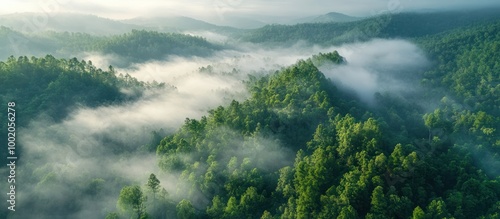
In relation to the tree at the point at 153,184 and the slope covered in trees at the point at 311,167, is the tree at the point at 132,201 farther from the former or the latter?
the slope covered in trees at the point at 311,167

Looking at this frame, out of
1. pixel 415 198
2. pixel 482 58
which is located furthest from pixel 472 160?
pixel 482 58

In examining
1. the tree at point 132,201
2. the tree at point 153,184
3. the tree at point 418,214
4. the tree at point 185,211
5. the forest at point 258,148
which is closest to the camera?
the tree at point 418,214

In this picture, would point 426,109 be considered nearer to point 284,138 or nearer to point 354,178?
point 284,138

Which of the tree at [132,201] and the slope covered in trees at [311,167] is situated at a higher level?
the slope covered in trees at [311,167]

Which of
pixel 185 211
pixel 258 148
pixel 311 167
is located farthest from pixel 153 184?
pixel 311 167

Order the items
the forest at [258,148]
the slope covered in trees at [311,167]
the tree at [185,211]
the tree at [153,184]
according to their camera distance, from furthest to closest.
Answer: the tree at [185,211], the tree at [153,184], the forest at [258,148], the slope covered in trees at [311,167]

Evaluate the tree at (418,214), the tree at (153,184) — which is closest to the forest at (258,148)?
the tree at (418,214)
